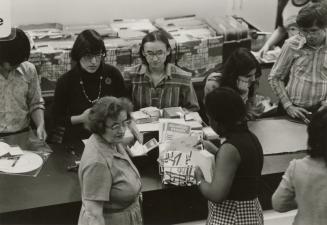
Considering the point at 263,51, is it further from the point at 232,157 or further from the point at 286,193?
the point at 286,193

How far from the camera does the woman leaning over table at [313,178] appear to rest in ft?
7.73

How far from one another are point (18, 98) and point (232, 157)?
1.53 metres

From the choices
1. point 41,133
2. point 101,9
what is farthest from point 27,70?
point 101,9

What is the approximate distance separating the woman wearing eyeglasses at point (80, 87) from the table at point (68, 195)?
4.9 inches

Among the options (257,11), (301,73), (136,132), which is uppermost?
(257,11)

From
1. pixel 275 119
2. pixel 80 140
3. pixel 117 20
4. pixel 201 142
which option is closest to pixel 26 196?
pixel 80 140

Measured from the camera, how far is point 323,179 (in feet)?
7.80

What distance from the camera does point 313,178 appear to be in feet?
7.82

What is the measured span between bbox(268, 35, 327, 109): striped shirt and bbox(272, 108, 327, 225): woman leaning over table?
148cm

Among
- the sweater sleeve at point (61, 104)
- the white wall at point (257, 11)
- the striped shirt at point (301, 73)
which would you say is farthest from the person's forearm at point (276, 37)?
the sweater sleeve at point (61, 104)

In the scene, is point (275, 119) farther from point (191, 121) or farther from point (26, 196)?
point (26, 196)

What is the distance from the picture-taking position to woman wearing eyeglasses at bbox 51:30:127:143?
11.4 feet

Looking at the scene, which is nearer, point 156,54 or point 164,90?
point 156,54

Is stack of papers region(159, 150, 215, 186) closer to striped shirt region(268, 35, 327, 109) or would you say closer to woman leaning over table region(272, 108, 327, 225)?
woman leaning over table region(272, 108, 327, 225)
